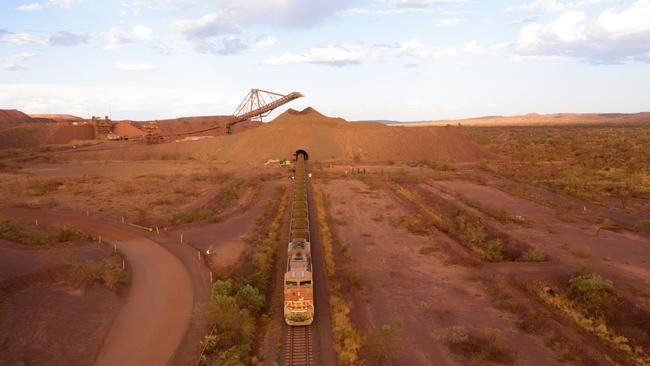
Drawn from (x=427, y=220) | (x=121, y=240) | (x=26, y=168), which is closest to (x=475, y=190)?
(x=427, y=220)

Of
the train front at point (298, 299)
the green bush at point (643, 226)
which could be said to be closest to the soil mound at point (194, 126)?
the green bush at point (643, 226)

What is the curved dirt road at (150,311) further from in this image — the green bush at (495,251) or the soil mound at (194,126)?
the soil mound at (194,126)

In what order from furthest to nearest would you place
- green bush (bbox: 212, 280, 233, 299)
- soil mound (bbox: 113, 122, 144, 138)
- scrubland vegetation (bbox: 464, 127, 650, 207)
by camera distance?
soil mound (bbox: 113, 122, 144, 138) → scrubland vegetation (bbox: 464, 127, 650, 207) → green bush (bbox: 212, 280, 233, 299)

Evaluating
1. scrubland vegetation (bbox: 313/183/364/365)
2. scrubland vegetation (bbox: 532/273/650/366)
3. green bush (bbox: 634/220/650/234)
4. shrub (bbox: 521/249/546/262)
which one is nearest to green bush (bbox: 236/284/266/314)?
scrubland vegetation (bbox: 313/183/364/365)

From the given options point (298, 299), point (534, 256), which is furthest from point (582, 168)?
point (298, 299)

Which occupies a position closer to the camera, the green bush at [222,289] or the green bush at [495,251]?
the green bush at [222,289]

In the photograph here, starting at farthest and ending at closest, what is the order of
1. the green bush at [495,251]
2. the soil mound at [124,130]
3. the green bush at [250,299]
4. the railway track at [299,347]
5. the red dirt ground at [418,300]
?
the soil mound at [124,130] < the green bush at [495,251] < the green bush at [250,299] < the red dirt ground at [418,300] < the railway track at [299,347]

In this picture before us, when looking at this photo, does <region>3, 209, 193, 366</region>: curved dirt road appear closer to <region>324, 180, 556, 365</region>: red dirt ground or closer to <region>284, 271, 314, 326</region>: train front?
<region>284, 271, 314, 326</region>: train front
